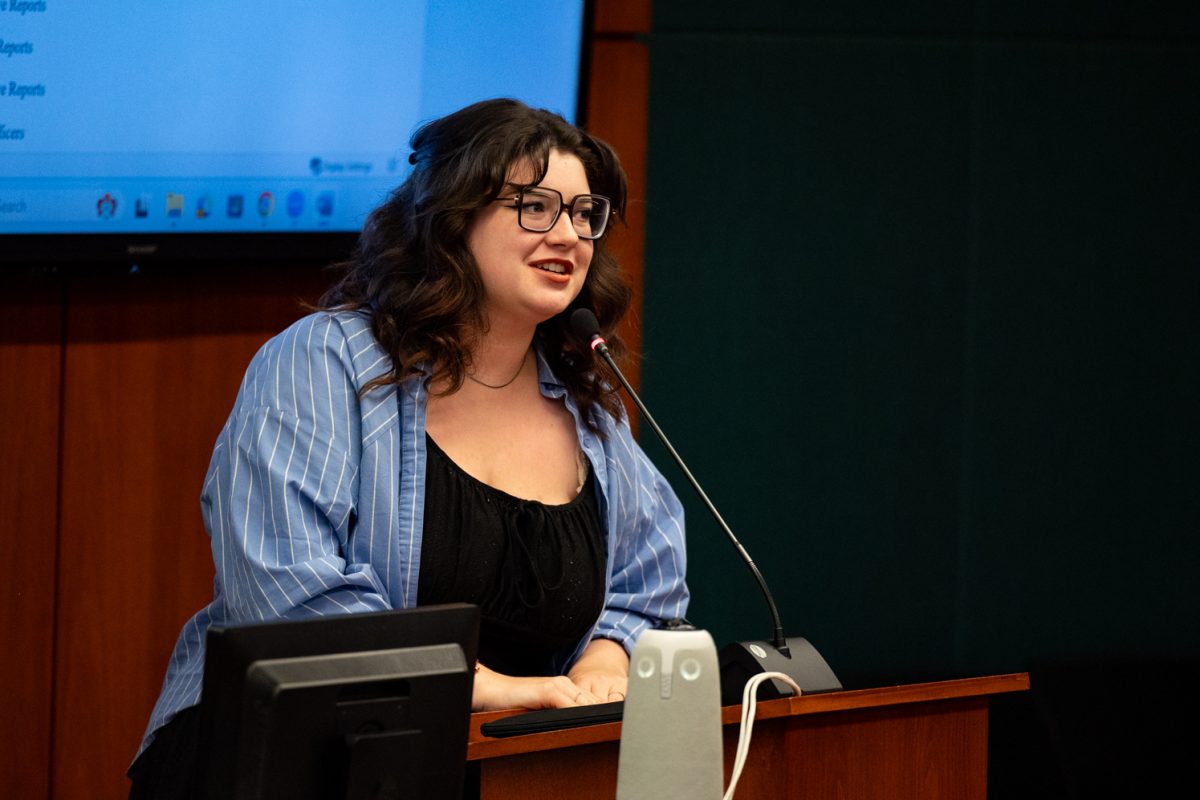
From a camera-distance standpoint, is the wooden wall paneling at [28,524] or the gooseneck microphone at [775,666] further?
the wooden wall paneling at [28,524]

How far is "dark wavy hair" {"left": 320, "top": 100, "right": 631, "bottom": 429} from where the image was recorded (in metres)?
1.88

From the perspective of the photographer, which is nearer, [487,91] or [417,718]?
[417,718]

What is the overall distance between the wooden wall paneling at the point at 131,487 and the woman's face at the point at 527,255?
0.80m

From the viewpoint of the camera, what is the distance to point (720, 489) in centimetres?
339

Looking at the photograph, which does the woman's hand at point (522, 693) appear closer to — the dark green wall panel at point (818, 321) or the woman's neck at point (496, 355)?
the woman's neck at point (496, 355)

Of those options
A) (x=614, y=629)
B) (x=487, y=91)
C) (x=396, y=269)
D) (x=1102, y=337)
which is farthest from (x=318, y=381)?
(x=1102, y=337)

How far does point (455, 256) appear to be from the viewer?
1.92 m

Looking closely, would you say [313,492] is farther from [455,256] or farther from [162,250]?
[162,250]

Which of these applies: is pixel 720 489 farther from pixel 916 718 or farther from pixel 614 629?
pixel 916 718

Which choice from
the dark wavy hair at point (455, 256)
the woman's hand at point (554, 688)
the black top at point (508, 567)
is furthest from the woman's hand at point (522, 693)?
the dark wavy hair at point (455, 256)

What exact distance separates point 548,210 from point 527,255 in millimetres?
77

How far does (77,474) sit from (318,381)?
894 mm

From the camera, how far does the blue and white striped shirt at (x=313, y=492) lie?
165cm

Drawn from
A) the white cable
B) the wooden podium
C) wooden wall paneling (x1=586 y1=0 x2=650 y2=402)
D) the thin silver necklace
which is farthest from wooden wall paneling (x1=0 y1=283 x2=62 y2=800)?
the white cable
